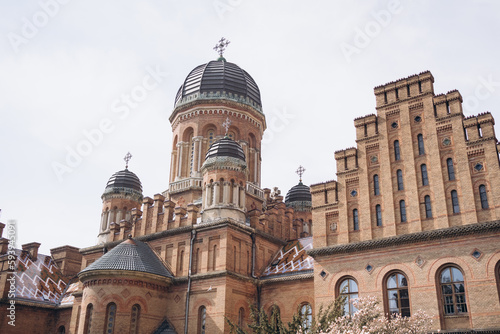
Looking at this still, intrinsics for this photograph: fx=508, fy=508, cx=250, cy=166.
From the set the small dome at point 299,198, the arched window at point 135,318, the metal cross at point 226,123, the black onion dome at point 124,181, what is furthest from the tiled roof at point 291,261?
the black onion dome at point 124,181

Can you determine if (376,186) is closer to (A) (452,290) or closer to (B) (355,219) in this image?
(B) (355,219)

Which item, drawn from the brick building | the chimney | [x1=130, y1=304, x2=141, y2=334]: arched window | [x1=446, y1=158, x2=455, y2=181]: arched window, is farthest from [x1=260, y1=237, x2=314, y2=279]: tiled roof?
the chimney

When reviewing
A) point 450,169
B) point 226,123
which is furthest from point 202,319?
point 450,169

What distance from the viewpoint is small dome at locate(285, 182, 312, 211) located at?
48281 millimetres

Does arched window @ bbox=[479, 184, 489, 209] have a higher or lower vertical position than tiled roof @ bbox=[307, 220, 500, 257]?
higher

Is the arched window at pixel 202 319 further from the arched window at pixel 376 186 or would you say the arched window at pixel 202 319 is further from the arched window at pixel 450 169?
the arched window at pixel 450 169

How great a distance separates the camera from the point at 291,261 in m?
34.8

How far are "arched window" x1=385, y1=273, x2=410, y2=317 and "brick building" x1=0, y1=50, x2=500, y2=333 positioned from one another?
72 mm

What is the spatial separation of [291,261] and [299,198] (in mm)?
14456

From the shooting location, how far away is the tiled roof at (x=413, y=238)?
23.8 m

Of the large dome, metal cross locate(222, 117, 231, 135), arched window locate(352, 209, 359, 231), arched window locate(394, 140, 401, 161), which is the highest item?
the large dome

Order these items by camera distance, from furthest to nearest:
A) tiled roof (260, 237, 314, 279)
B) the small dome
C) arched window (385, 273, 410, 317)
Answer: the small dome → tiled roof (260, 237, 314, 279) → arched window (385, 273, 410, 317)

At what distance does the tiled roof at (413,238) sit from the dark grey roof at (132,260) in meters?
10.9

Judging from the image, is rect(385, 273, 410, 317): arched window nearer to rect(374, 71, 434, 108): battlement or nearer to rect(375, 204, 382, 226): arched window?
rect(375, 204, 382, 226): arched window
